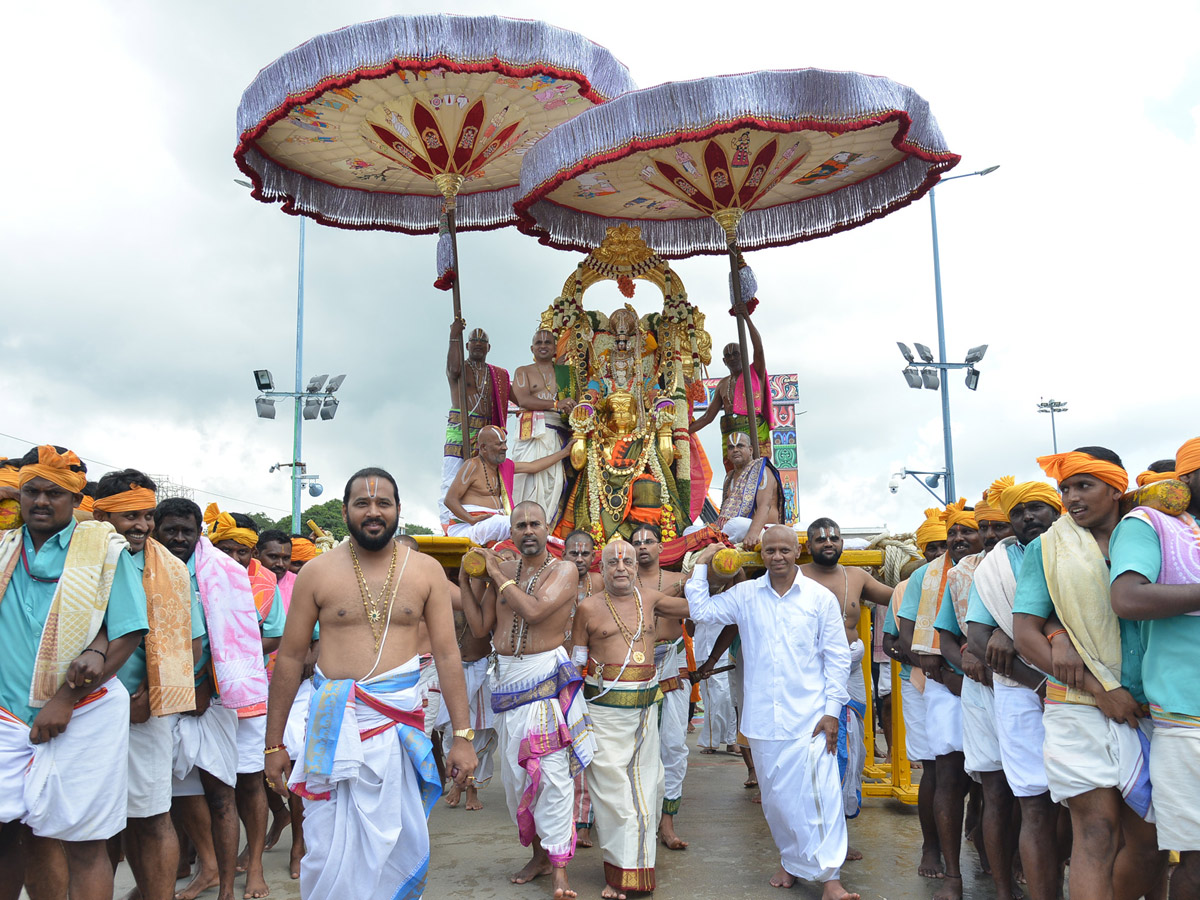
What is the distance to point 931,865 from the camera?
5145 mm

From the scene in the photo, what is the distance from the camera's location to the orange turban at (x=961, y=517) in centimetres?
507

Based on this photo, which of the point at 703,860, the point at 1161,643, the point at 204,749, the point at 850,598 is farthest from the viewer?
the point at 850,598

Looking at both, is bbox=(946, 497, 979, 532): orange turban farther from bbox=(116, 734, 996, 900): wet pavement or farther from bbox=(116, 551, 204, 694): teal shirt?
bbox=(116, 551, 204, 694): teal shirt

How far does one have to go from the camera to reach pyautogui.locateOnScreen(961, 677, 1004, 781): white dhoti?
4.41 m

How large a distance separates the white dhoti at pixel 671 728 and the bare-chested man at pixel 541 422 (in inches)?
92.0

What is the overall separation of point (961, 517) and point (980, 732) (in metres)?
1.16

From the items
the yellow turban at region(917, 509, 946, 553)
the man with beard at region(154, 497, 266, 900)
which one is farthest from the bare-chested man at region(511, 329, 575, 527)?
the man with beard at region(154, 497, 266, 900)

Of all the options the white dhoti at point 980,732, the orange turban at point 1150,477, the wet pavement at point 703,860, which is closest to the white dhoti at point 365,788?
the wet pavement at point 703,860

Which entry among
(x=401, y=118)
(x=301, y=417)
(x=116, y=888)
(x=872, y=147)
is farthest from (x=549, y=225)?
(x=301, y=417)

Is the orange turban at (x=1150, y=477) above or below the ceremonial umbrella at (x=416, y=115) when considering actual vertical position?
below

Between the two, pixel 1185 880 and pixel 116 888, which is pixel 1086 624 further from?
pixel 116 888

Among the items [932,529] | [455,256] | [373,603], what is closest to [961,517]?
[932,529]

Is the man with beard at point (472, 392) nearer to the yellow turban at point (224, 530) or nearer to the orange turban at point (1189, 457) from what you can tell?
the yellow turban at point (224, 530)

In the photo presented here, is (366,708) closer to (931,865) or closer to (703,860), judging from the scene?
(703,860)
